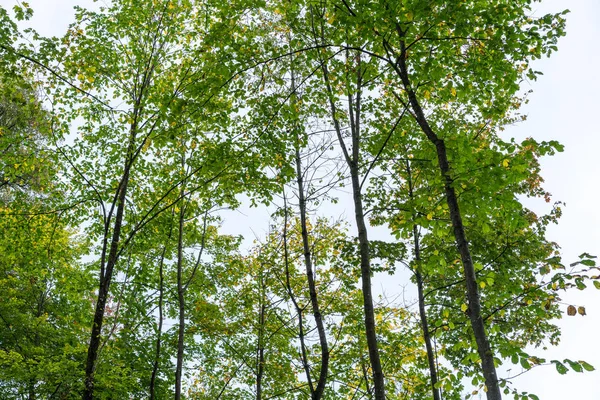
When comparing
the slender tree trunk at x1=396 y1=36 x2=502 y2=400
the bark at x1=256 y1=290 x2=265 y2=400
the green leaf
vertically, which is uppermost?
the bark at x1=256 y1=290 x2=265 y2=400

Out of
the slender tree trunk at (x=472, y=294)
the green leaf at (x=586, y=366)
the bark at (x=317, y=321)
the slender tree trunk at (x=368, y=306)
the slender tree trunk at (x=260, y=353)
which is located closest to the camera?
the green leaf at (x=586, y=366)

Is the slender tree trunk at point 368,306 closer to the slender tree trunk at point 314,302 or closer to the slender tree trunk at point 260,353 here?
the slender tree trunk at point 314,302

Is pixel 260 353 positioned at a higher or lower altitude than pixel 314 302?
higher

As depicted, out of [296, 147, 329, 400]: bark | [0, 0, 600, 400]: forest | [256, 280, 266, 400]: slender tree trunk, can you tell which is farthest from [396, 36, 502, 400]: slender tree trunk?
[256, 280, 266, 400]: slender tree trunk

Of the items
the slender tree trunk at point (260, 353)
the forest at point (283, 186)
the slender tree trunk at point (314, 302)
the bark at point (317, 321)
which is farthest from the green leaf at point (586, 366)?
the slender tree trunk at point (260, 353)

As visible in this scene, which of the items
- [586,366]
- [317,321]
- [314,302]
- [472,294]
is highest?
[314,302]

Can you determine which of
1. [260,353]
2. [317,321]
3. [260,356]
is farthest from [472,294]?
[260,353]

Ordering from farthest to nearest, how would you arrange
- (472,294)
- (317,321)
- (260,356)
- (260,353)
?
1. (260,353)
2. (260,356)
3. (317,321)
4. (472,294)

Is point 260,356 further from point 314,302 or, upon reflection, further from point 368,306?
point 368,306

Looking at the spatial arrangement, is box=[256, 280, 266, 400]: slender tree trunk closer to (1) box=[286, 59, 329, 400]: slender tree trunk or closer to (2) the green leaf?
(1) box=[286, 59, 329, 400]: slender tree trunk

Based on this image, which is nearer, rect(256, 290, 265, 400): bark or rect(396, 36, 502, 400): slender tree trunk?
rect(396, 36, 502, 400): slender tree trunk

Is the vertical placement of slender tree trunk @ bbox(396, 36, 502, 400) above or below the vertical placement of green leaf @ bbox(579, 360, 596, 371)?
above

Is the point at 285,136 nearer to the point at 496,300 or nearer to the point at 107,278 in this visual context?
the point at 107,278

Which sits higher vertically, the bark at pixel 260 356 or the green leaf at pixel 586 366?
the bark at pixel 260 356
